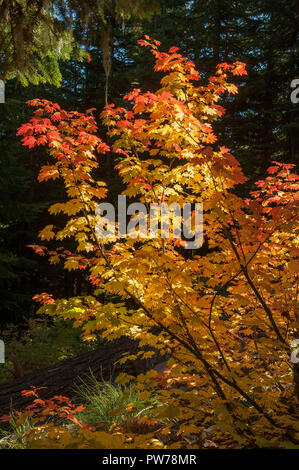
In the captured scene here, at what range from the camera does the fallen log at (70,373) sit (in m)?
4.63

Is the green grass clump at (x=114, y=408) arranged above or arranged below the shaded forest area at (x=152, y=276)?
below

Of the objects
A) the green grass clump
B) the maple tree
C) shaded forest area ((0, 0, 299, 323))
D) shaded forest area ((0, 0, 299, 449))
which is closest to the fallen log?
shaded forest area ((0, 0, 299, 449))

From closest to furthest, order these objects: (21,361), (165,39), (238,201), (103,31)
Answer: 1. (238,201)
2. (103,31)
3. (21,361)
4. (165,39)

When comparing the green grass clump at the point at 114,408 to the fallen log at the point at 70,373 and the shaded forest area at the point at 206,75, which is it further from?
the shaded forest area at the point at 206,75

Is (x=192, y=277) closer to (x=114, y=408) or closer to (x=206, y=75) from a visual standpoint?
(x=114, y=408)

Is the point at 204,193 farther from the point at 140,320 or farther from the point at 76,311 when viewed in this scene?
the point at 76,311

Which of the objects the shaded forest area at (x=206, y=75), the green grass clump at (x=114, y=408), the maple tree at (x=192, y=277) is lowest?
the green grass clump at (x=114, y=408)

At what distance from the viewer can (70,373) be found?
16.3 feet

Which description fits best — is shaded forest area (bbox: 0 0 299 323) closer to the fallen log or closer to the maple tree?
the fallen log

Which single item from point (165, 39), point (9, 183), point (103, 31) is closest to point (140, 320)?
point (103, 31)

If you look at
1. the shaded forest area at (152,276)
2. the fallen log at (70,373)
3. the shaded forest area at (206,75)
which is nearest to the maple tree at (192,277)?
the shaded forest area at (152,276)

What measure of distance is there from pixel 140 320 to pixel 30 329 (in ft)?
25.8

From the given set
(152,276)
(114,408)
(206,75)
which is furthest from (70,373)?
(206,75)
